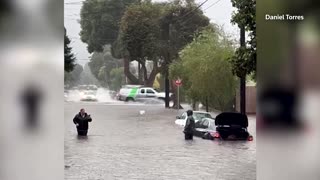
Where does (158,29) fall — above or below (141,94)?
above

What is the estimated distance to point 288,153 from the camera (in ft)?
15.6

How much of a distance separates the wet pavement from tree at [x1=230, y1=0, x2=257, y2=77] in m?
0.57

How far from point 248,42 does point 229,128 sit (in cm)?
95

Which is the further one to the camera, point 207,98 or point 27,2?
point 207,98

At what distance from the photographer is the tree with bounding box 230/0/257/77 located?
15.9ft

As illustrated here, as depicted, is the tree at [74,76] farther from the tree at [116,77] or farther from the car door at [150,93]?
the car door at [150,93]

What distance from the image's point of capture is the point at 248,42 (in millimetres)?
4906

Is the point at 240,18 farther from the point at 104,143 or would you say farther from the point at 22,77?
the point at 22,77

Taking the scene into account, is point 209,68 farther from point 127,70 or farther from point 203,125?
point 127,70

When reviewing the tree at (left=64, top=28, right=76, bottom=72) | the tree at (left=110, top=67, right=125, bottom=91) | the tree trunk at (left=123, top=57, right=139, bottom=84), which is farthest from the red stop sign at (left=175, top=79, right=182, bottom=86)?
the tree at (left=64, top=28, right=76, bottom=72)

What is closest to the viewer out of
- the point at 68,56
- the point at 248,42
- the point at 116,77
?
the point at 68,56

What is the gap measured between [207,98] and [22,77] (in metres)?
1.95

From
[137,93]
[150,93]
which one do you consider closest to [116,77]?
[137,93]

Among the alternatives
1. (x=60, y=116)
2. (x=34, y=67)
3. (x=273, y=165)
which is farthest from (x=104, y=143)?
(x=273, y=165)
